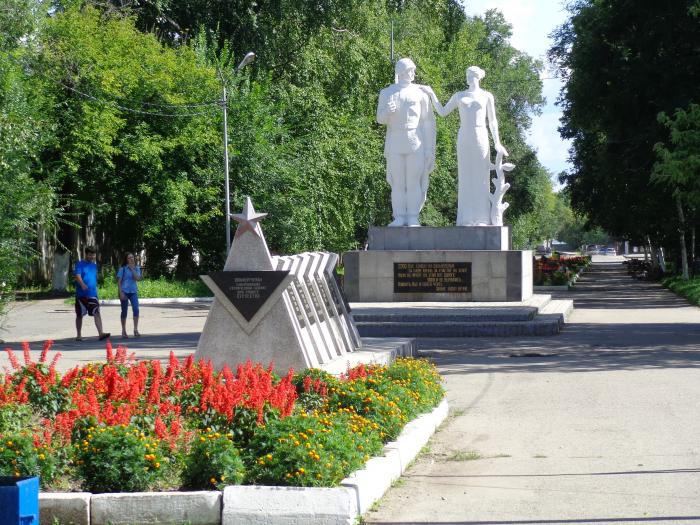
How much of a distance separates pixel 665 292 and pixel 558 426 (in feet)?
110

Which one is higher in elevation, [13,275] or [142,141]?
Result: [142,141]

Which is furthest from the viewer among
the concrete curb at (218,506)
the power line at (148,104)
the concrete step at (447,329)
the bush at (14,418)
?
the power line at (148,104)

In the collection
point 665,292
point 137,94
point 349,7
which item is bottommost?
point 665,292

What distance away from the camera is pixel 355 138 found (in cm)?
4169

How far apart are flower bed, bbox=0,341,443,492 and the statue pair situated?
1405cm

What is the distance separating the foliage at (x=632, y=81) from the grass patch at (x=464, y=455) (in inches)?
838

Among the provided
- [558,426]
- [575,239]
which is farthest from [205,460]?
[575,239]

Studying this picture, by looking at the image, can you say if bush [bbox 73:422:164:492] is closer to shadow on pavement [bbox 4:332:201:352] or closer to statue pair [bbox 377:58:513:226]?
shadow on pavement [bbox 4:332:201:352]

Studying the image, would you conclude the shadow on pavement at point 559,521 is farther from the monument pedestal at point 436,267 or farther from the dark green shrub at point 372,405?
the monument pedestal at point 436,267

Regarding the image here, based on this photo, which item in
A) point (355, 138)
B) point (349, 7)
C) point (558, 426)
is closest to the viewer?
point (558, 426)

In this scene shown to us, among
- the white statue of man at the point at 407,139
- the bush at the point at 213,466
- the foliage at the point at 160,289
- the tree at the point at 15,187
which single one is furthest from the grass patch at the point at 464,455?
the foliage at the point at 160,289

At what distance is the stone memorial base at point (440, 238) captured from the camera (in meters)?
24.2

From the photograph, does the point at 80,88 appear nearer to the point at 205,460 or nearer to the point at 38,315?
the point at 38,315

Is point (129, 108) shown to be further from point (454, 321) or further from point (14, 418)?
point (14, 418)
